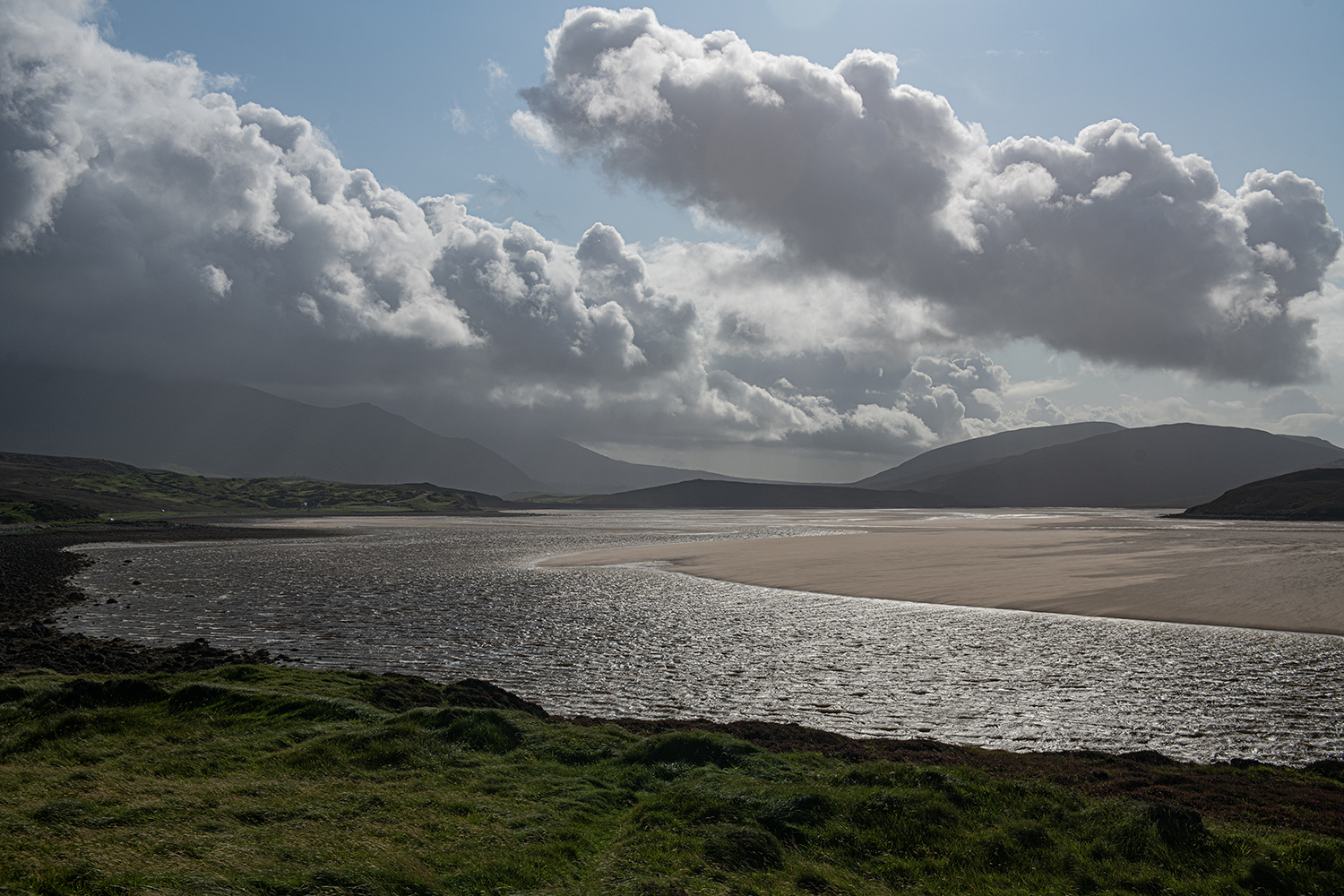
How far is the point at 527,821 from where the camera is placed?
10883 millimetres

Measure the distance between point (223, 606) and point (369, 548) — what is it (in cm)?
3964

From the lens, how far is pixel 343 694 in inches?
735

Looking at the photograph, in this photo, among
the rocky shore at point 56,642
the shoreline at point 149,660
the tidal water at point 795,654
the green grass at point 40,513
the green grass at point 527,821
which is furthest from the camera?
the green grass at point 40,513

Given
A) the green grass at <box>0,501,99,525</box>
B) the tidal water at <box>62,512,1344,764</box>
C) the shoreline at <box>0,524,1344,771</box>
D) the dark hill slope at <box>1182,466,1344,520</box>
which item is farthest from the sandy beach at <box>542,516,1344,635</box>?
the green grass at <box>0,501,99,525</box>

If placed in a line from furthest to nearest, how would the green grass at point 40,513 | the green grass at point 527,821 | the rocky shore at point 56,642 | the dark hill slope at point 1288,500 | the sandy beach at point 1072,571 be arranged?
the dark hill slope at point 1288,500 < the green grass at point 40,513 < the sandy beach at point 1072,571 < the rocky shore at point 56,642 < the green grass at point 527,821

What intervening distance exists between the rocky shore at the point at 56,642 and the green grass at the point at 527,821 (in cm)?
1049

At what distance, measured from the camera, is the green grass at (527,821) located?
27.9 ft

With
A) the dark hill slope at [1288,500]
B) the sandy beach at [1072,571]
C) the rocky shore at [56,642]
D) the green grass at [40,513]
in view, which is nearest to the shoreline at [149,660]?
the rocky shore at [56,642]

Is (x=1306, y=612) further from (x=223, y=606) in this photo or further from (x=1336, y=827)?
(x=223, y=606)

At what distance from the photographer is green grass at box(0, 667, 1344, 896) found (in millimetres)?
8492

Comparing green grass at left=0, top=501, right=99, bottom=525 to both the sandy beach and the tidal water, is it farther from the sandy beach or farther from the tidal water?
the sandy beach

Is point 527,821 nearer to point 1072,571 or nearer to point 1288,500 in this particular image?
point 1072,571

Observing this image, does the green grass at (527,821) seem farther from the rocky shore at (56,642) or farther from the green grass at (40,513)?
the green grass at (40,513)

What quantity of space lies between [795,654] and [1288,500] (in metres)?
179
